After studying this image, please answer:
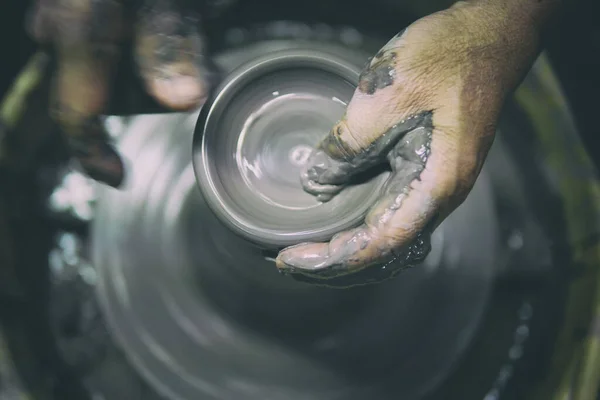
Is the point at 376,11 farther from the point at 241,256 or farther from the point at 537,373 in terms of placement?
the point at 537,373

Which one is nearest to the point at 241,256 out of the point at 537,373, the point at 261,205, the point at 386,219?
the point at 261,205

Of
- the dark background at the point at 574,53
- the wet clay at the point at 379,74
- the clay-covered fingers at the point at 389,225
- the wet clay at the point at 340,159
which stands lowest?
the clay-covered fingers at the point at 389,225

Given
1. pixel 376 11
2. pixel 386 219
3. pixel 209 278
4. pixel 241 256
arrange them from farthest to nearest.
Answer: pixel 376 11 → pixel 209 278 → pixel 241 256 → pixel 386 219

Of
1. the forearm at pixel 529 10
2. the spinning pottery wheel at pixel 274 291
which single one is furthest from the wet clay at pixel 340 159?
the forearm at pixel 529 10

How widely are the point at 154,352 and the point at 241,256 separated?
421mm

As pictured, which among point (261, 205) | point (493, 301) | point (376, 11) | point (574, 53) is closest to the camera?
point (261, 205)

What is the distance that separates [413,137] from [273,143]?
314mm

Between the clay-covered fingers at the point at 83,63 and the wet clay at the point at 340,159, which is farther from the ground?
the clay-covered fingers at the point at 83,63

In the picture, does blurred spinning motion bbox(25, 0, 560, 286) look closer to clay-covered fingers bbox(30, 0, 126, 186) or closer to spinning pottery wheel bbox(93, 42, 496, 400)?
clay-covered fingers bbox(30, 0, 126, 186)

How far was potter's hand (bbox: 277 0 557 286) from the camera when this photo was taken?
110 centimetres

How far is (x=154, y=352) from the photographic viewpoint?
1688 mm

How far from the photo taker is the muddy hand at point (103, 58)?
1362 millimetres

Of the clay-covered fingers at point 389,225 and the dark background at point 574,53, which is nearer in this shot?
the clay-covered fingers at point 389,225

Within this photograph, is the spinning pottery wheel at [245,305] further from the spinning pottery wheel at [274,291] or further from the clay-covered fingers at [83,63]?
the clay-covered fingers at [83,63]
